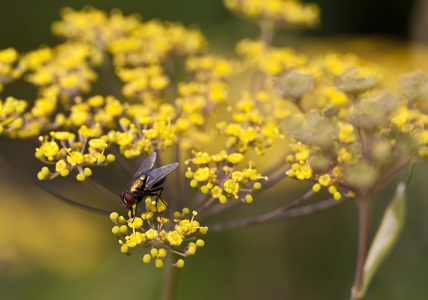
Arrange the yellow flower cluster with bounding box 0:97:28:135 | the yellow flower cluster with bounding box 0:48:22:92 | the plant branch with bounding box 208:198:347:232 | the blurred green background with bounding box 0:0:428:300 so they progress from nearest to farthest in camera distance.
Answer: the yellow flower cluster with bounding box 0:97:28:135 → the plant branch with bounding box 208:198:347:232 → the yellow flower cluster with bounding box 0:48:22:92 → the blurred green background with bounding box 0:0:428:300

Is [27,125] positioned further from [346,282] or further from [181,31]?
[346,282]

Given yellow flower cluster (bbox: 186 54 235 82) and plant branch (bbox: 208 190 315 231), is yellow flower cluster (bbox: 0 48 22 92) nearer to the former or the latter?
yellow flower cluster (bbox: 186 54 235 82)

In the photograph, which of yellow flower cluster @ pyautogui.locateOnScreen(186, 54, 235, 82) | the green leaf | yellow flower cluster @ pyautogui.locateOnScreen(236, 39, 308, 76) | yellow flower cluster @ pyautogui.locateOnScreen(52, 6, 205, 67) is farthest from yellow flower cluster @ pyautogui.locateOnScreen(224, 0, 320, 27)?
the green leaf

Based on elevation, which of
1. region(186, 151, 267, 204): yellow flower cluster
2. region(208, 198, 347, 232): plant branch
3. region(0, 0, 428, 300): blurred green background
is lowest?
region(0, 0, 428, 300): blurred green background

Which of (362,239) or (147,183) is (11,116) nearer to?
(147,183)

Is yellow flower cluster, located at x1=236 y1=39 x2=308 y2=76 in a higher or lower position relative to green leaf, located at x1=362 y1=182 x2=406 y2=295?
higher

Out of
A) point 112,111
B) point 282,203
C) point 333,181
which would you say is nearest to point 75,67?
point 112,111

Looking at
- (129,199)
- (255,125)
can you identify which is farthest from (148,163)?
(255,125)

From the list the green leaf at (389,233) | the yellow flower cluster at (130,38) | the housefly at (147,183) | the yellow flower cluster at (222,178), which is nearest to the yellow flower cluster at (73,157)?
the housefly at (147,183)
